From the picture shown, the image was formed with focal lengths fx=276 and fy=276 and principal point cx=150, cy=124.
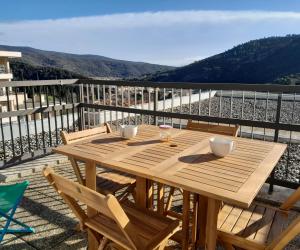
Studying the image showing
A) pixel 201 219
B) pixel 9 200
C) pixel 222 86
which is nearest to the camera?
pixel 201 219

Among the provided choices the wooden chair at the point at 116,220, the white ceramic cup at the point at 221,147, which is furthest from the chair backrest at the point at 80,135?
the white ceramic cup at the point at 221,147

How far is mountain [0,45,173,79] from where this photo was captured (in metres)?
58.6

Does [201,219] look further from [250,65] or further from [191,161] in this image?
[250,65]

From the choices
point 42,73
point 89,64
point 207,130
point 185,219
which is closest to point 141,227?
point 185,219

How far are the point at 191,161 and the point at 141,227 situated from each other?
0.54m

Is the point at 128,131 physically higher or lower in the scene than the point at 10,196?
higher

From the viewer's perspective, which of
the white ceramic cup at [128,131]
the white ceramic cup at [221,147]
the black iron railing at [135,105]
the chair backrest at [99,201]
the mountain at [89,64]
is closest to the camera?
the chair backrest at [99,201]

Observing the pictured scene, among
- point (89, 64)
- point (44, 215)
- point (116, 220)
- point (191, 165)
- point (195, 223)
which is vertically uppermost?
point (89, 64)

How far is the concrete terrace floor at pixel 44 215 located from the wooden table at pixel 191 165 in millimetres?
588

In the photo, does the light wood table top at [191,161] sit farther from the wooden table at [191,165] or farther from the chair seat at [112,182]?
the chair seat at [112,182]

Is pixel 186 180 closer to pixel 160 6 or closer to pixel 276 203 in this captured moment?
pixel 276 203

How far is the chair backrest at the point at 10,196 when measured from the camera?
2.25 meters

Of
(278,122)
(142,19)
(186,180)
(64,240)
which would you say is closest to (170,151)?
(186,180)

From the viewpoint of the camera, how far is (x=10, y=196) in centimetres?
239
